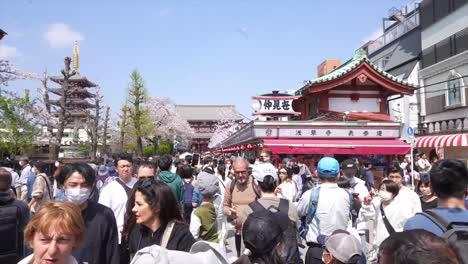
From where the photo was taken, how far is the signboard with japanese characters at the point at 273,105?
19172 mm

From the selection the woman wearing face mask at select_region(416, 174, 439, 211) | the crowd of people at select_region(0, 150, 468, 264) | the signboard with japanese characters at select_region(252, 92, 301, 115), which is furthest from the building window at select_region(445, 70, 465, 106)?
the crowd of people at select_region(0, 150, 468, 264)

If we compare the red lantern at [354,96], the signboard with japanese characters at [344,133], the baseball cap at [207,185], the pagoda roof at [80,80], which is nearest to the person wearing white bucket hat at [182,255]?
the baseball cap at [207,185]

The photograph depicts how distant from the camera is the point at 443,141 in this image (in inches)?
948

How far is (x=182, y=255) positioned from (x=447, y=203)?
206cm

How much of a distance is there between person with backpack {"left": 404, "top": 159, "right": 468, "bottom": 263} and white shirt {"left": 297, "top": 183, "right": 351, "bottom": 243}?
1303 millimetres

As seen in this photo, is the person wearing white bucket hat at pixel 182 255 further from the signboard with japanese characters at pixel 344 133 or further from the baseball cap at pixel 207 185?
the signboard with japanese characters at pixel 344 133

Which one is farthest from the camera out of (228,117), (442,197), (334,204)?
(228,117)

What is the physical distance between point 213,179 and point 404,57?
33.5m

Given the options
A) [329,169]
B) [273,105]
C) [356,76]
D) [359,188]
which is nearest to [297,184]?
[359,188]

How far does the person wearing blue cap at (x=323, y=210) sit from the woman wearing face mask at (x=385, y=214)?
2.19ft

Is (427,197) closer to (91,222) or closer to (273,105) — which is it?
(91,222)

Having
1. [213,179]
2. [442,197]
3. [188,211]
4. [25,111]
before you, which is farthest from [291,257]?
[25,111]

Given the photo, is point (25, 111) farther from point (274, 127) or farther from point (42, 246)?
point (42, 246)

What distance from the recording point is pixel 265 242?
2.45 meters
